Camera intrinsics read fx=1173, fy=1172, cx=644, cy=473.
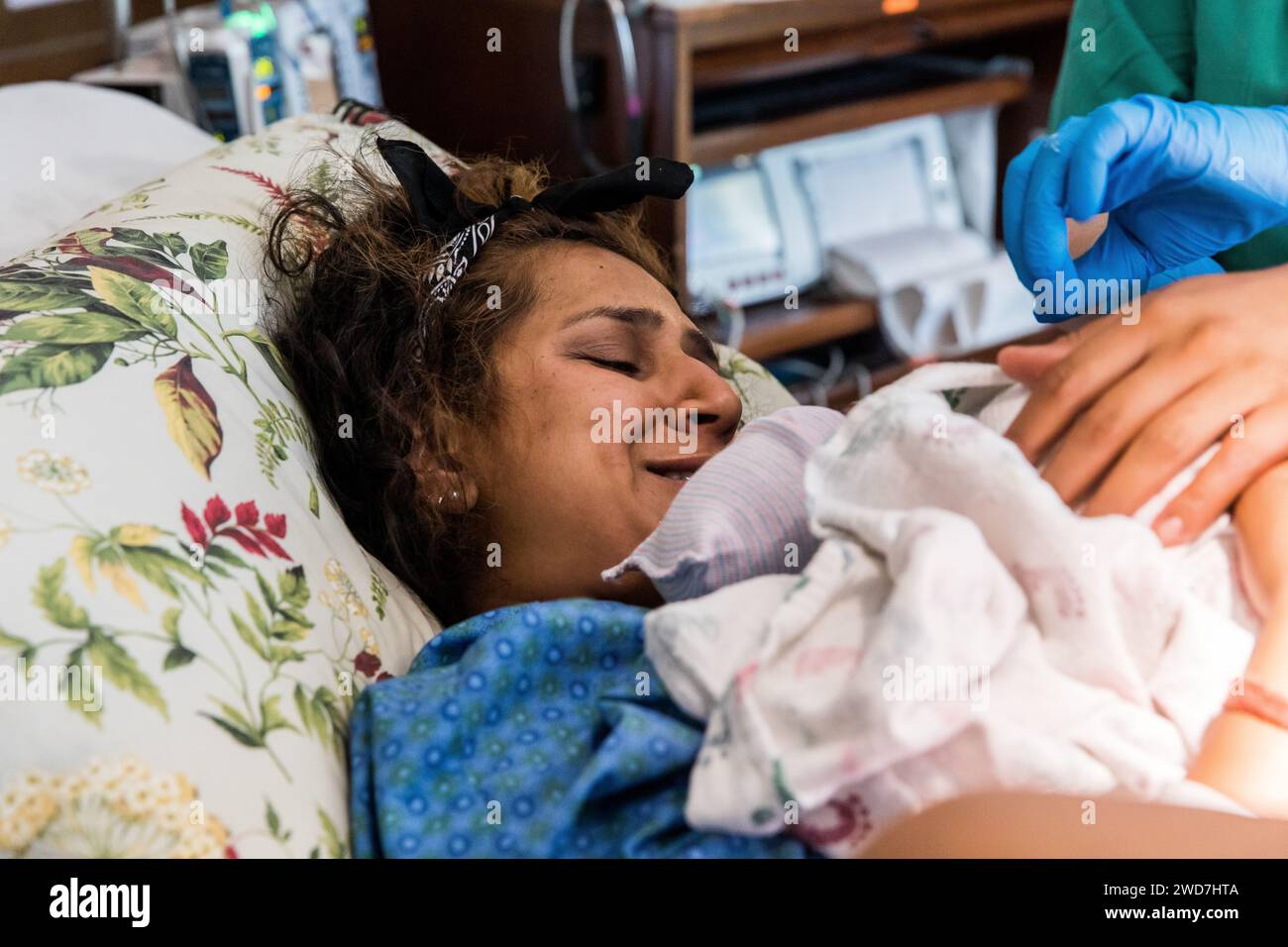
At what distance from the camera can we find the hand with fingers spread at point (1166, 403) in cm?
70

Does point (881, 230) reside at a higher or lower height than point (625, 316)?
lower

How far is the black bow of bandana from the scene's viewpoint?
42.5 inches

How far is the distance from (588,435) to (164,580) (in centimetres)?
35

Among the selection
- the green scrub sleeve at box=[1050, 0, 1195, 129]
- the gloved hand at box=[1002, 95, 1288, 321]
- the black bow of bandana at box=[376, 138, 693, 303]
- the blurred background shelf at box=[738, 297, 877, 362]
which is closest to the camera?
the gloved hand at box=[1002, 95, 1288, 321]

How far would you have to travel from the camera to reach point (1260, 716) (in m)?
0.61

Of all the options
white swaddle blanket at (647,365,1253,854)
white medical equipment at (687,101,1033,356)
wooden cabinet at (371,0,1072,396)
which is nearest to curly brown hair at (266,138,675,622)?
white swaddle blanket at (647,365,1253,854)

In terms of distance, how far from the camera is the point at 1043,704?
23.9 inches

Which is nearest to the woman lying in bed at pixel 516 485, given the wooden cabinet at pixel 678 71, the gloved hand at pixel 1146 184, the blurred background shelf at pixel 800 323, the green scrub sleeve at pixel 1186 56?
the gloved hand at pixel 1146 184

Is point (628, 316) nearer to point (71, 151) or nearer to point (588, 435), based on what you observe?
point (588, 435)

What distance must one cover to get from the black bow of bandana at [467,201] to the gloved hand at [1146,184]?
1.08 feet

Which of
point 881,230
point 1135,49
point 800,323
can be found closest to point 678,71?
point 800,323

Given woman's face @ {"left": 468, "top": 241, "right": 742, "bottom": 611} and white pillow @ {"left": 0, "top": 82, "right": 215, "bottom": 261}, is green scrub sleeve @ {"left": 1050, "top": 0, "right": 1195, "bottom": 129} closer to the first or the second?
woman's face @ {"left": 468, "top": 241, "right": 742, "bottom": 611}

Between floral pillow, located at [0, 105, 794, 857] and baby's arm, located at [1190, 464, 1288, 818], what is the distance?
479 millimetres
